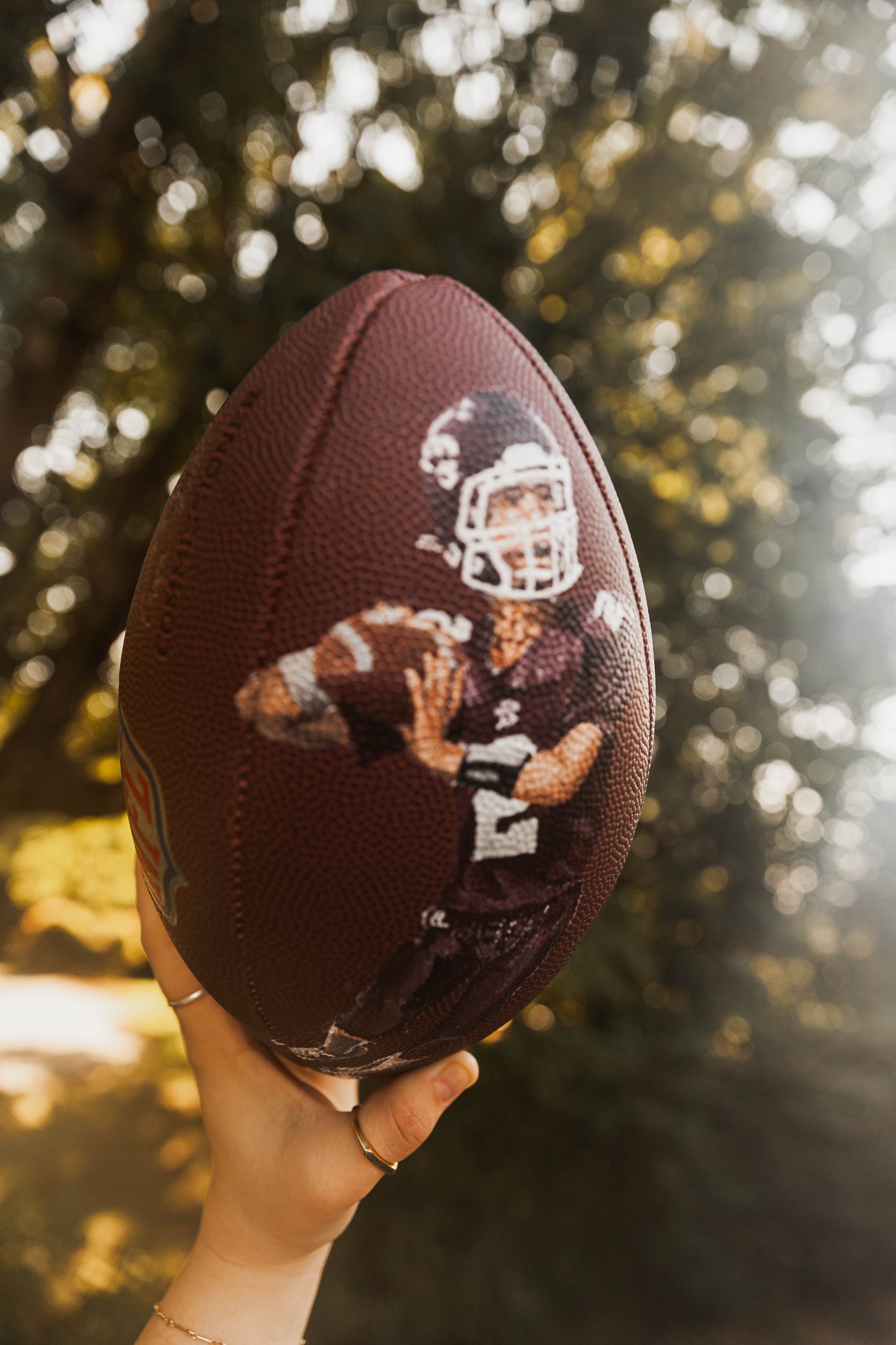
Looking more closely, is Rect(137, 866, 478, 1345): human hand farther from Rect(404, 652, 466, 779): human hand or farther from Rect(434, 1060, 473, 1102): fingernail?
Rect(404, 652, 466, 779): human hand

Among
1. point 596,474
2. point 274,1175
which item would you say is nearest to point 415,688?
point 596,474

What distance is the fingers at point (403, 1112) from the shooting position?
1.36m

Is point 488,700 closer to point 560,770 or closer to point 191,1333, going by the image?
point 560,770

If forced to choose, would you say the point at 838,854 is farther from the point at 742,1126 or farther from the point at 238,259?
the point at 238,259

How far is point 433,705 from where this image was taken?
114 cm

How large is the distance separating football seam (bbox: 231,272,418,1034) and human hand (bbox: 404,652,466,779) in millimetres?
216

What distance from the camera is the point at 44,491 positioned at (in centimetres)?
466

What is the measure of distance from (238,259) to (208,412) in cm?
80

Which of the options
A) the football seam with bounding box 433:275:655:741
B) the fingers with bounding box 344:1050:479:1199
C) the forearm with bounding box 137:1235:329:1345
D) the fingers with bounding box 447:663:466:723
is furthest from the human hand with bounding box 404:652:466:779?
the forearm with bounding box 137:1235:329:1345

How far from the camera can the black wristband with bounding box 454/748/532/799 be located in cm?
117

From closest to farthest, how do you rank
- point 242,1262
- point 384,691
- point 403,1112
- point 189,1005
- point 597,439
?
point 384,691 → point 403,1112 → point 242,1262 → point 189,1005 → point 597,439

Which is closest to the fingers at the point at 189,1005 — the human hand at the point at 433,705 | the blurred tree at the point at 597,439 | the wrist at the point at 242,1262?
the wrist at the point at 242,1262

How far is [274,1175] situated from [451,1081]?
347 millimetres

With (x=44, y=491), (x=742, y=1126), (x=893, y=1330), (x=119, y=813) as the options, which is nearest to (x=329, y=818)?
(x=119, y=813)
